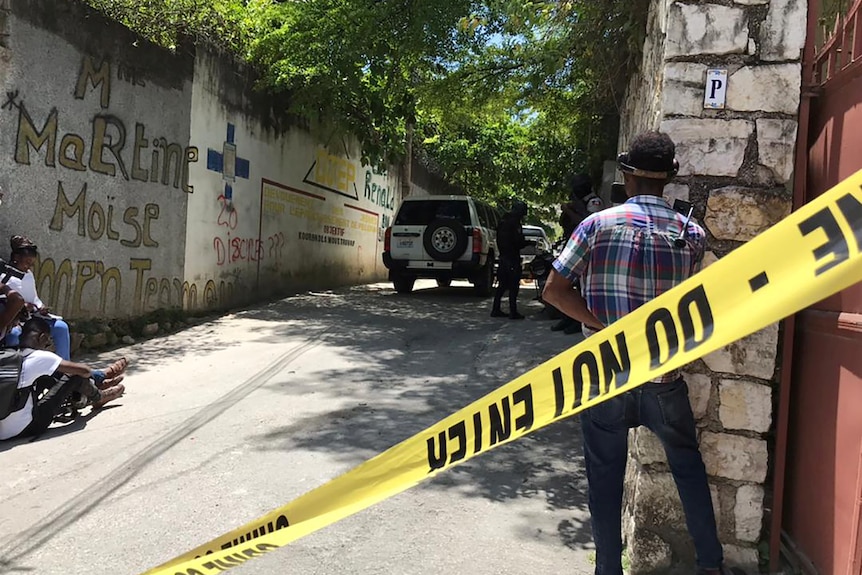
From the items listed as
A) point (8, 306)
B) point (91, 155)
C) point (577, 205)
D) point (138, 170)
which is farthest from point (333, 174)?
point (8, 306)

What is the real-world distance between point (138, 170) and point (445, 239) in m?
5.24

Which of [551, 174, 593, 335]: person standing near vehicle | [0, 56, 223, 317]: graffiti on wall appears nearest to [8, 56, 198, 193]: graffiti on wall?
[0, 56, 223, 317]: graffiti on wall

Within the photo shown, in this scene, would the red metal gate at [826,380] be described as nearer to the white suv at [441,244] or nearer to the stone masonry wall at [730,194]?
the stone masonry wall at [730,194]

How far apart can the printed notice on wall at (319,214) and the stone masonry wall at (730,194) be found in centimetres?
885

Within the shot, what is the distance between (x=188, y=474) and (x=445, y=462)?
2684 mm

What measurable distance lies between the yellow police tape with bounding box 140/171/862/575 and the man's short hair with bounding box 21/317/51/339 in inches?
142

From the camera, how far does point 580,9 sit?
18.4 feet

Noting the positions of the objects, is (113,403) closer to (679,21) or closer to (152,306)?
(152,306)

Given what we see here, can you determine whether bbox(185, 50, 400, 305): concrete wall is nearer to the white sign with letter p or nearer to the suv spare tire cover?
the suv spare tire cover

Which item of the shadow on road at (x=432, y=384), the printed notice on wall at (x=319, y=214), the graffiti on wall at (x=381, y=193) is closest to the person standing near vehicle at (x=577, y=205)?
the shadow on road at (x=432, y=384)

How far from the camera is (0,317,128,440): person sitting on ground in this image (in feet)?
15.0

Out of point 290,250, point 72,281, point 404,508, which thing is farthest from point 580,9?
point 290,250

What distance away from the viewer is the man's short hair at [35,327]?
5184 millimetres

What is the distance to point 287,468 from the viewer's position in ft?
13.6
